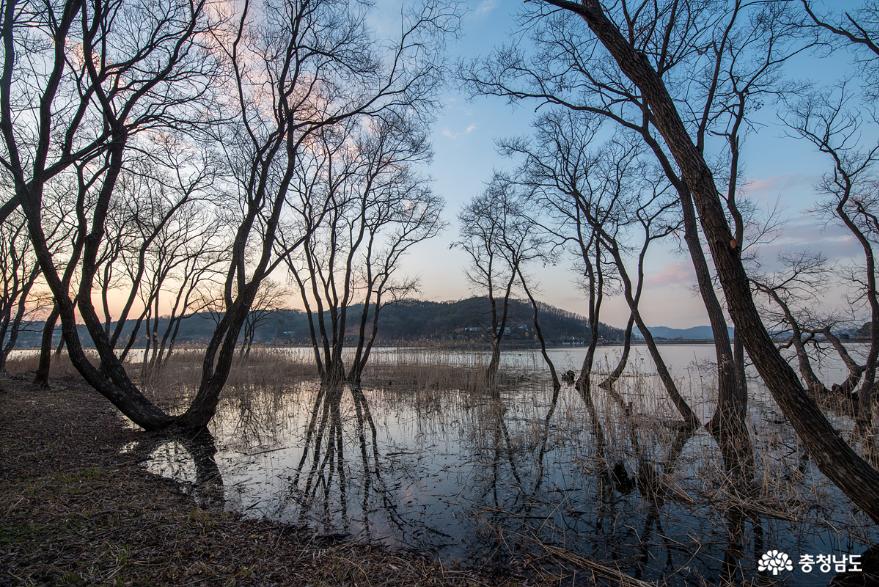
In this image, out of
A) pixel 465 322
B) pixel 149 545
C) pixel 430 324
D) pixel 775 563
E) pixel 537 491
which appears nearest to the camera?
pixel 149 545

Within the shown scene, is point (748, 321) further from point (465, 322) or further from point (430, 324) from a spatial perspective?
point (430, 324)

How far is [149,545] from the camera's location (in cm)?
326

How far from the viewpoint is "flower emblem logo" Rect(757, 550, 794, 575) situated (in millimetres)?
3456

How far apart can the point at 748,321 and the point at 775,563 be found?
2.03 metres

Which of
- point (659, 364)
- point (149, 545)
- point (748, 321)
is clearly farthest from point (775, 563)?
point (659, 364)

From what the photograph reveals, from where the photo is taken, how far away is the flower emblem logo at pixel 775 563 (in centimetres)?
346

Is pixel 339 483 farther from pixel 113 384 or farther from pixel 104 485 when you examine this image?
pixel 113 384

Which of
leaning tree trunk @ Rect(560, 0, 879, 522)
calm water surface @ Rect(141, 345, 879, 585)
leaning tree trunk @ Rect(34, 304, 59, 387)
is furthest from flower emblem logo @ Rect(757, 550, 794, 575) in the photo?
leaning tree trunk @ Rect(34, 304, 59, 387)

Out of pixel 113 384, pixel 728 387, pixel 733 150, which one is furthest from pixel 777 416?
pixel 113 384

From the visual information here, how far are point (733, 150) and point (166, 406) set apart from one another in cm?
1515

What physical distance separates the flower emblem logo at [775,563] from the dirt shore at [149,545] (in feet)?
7.14

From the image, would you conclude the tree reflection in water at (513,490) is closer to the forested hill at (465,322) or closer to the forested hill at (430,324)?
the forested hill at (430,324)

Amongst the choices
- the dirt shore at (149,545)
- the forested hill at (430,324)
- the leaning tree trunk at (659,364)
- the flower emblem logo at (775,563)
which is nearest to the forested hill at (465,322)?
the forested hill at (430,324)

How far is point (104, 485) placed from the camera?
4.57m
